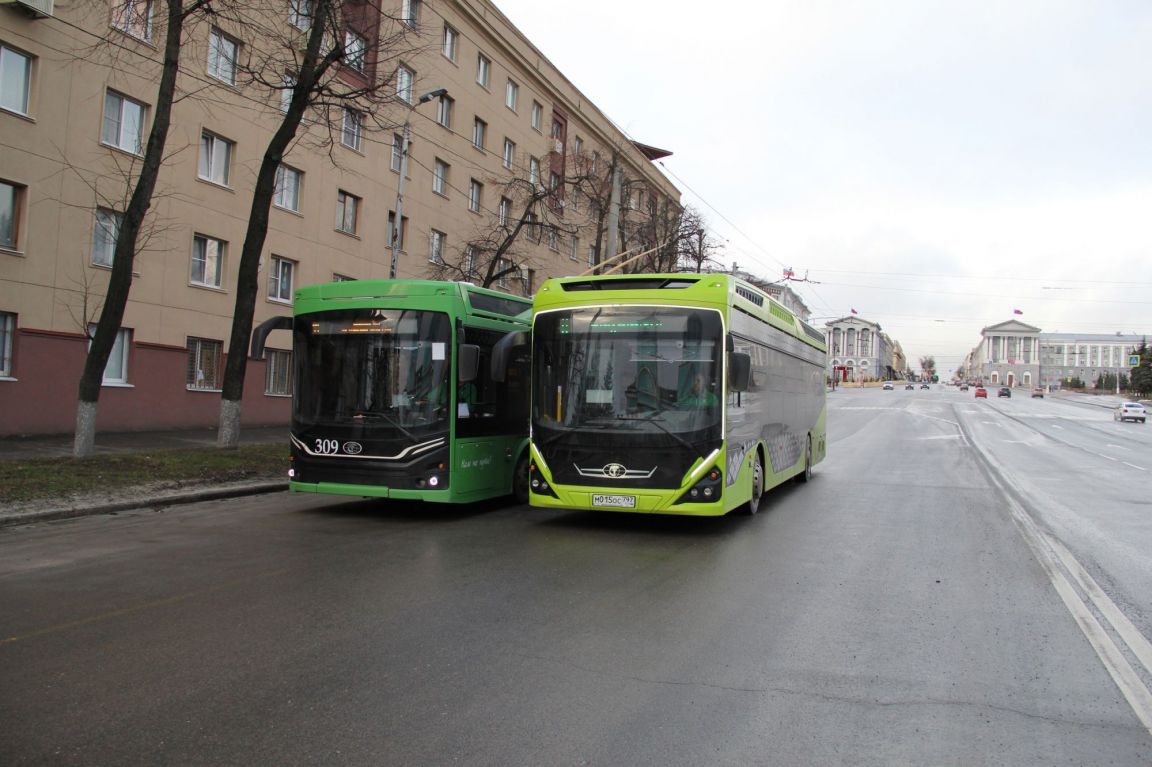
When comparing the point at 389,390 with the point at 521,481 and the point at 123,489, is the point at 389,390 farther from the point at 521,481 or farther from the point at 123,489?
the point at 123,489

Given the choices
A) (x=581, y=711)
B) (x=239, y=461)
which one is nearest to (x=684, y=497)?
(x=581, y=711)

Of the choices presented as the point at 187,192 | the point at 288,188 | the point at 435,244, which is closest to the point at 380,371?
the point at 187,192

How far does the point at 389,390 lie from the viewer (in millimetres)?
10336

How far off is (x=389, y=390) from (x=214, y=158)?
1691cm

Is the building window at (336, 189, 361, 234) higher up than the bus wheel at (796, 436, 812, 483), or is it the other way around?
the building window at (336, 189, 361, 234)

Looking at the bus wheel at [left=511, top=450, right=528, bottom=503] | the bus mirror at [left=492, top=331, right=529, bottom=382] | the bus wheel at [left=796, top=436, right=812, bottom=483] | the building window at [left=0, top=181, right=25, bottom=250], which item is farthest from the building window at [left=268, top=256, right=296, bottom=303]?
the bus mirror at [left=492, top=331, right=529, bottom=382]

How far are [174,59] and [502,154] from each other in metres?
25.6

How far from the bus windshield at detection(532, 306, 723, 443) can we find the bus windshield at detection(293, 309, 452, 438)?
4.86ft

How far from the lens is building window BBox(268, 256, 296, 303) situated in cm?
2628

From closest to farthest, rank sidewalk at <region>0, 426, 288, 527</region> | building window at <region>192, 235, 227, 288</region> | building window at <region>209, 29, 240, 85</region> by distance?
sidewalk at <region>0, 426, 288, 527</region>
building window at <region>209, 29, 240, 85</region>
building window at <region>192, 235, 227, 288</region>

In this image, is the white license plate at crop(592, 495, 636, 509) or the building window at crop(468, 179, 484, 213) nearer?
the white license plate at crop(592, 495, 636, 509)

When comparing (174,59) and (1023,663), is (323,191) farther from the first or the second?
(1023,663)

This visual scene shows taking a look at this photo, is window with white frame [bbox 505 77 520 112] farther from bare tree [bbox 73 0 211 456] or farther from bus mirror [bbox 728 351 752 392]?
bus mirror [bbox 728 351 752 392]

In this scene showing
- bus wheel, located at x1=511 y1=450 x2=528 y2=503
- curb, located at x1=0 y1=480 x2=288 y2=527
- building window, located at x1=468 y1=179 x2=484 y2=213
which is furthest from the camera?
building window, located at x1=468 y1=179 x2=484 y2=213
